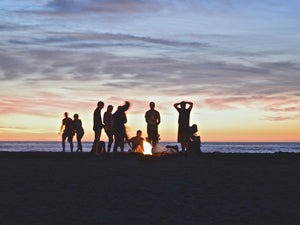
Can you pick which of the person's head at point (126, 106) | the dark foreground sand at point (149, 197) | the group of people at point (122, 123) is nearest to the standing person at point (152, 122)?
the group of people at point (122, 123)

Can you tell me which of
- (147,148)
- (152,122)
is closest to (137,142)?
(147,148)

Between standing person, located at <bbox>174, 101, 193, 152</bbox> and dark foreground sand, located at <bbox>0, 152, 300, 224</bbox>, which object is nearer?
dark foreground sand, located at <bbox>0, 152, 300, 224</bbox>

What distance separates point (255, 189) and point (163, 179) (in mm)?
2393

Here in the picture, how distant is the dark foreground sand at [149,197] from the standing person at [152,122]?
6.83m

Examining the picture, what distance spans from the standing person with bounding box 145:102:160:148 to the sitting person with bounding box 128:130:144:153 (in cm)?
132

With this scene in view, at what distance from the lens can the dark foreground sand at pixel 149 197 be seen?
23.5 ft

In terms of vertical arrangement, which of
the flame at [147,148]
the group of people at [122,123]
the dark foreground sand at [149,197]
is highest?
the group of people at [122,123]

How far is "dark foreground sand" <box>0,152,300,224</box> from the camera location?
7160 millimetres

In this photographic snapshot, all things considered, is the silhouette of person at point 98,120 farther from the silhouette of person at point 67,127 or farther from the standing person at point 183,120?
the silhouette of person at point 67,127

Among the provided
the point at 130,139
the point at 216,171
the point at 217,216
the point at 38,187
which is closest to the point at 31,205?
the point at 38,187

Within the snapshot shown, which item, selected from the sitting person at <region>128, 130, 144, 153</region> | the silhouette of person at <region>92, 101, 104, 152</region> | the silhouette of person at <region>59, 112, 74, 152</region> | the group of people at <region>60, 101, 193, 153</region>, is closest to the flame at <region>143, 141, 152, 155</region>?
the group of people at <region>60, 101, 193, 153</region>

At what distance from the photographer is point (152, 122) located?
20.4 m

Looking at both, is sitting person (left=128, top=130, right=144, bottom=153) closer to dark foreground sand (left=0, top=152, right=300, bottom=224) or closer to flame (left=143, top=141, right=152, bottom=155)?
flame (left=143, top=141, right=152, bottom=155)

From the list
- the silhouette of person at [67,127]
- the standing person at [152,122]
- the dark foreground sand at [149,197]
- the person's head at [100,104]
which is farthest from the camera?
the silhouette of person at [67,127]
